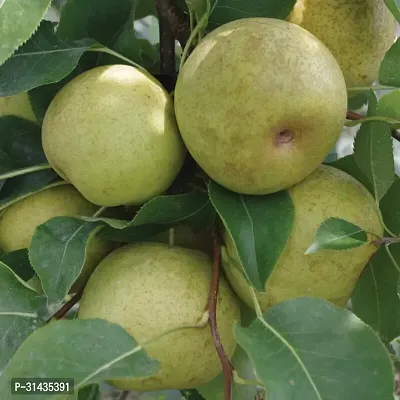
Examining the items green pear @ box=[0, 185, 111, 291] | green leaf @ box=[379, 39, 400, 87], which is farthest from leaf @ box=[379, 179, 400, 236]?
green pear @ box=[0, 185, 111, 291]

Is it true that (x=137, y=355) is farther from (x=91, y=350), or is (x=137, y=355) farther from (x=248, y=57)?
(x=248, y=57)

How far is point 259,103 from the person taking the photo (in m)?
0.76

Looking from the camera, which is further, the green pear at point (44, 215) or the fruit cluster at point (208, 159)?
the green pear at point (44, 215)

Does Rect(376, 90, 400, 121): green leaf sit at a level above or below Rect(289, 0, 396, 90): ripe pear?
below

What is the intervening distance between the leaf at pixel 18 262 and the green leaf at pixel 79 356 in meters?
0.23

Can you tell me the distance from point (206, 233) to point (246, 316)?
14 centimetres

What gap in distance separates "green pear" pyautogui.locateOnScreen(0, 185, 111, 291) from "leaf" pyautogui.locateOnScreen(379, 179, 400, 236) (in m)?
0.41

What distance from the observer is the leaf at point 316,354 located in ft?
2.16

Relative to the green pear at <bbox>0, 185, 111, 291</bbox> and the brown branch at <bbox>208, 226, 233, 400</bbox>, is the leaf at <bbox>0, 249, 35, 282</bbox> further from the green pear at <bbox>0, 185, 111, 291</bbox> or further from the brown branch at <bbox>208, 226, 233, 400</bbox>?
the brown branch at <bbox>208, 226, 233, 400</bbox>

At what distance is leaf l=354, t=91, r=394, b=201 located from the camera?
90cm

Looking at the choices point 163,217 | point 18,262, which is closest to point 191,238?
point 163,217

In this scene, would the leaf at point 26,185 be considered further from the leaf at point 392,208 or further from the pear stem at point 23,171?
the leaf at point 392,208

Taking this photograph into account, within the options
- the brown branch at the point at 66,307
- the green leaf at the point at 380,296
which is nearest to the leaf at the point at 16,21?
the brown branch at the point at 66,307

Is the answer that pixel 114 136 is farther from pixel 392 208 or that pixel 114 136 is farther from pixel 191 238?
pixel 392 208
